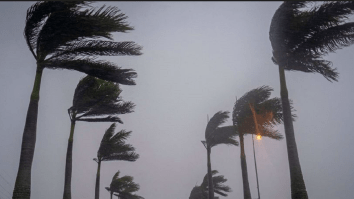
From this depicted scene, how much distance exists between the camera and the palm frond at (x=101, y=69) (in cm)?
933

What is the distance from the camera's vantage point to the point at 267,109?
13.2 meters

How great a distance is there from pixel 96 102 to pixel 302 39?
875cm

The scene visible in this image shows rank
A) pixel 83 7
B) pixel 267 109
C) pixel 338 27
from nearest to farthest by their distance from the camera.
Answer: pixel 83 7 → pixel 338 27 → pixel 267 109

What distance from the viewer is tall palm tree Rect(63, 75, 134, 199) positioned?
12.7 metres

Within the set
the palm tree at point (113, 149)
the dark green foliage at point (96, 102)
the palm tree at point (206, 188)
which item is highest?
the dark green foliage at point (96, 102)

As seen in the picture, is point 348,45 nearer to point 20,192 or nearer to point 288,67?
point 288,67

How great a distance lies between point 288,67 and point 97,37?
22.1ft

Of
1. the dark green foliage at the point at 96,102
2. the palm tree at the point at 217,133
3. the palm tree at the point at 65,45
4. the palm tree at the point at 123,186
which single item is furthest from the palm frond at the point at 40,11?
the palm tree at the point at 123,186

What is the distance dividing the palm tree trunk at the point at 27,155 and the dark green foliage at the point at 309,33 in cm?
793

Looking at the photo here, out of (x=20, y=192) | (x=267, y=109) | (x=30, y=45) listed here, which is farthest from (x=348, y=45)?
(x=20, y=192)

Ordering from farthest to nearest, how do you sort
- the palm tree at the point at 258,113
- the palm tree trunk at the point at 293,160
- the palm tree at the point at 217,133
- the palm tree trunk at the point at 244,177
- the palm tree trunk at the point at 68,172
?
the palm tree at the point at 217,133 < the palm tree trunk at the point at 244,177 < the palm tree at the point at 258,113 < the palm tree trunk at the point at 68,172 < the palm tree trunk at the point at 293,160

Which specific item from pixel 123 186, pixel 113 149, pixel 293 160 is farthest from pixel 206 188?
pixel 293 160

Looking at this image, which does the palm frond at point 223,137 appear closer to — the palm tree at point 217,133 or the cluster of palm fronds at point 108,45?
the palm tree at point 217,133

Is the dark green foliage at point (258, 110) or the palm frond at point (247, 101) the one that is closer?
the dark green foliage at point (258, 110)
